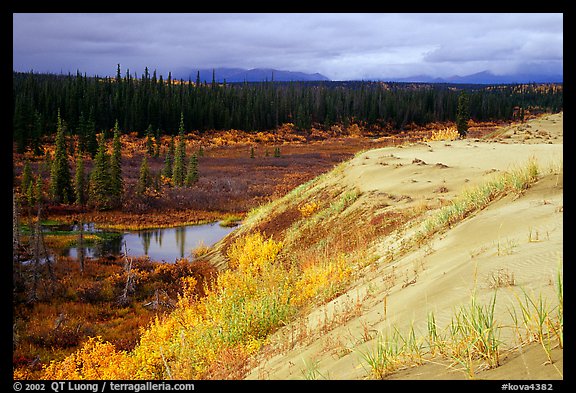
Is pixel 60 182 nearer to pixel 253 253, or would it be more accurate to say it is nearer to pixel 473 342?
pixel 253 253

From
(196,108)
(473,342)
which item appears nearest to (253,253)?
(473,342)

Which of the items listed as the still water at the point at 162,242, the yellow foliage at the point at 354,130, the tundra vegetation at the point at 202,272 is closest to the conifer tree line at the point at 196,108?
the yellow foliage at the point at 354,130

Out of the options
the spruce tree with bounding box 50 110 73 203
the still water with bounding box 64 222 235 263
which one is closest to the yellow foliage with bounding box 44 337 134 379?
the still water with bounding box 64 222 235 263

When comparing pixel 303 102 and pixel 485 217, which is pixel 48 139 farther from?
pixel 485 217

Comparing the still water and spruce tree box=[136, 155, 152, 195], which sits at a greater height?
spruce tree box=[136, 155, 152, 195]

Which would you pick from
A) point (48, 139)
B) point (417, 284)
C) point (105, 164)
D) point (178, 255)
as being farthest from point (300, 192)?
point (48, 139)

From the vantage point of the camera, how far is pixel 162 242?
27016 millimetres

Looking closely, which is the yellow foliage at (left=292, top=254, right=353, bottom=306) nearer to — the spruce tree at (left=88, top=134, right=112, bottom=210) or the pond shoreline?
the pond shoreline

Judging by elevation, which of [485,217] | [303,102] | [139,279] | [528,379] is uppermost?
[303,102]

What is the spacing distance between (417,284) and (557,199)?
11.3ft

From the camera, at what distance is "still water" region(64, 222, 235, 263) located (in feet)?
79.2

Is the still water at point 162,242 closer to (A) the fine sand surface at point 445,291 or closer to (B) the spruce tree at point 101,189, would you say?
(B) the spruce tree at point 101,189
